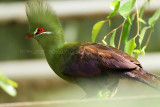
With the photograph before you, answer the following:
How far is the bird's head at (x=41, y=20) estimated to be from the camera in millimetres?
1946

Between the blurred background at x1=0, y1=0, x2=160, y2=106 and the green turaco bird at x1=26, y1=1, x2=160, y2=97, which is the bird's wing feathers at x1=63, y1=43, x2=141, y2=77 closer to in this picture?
the green turaco bird at x1=26, y1=1, x2=160, y2=97

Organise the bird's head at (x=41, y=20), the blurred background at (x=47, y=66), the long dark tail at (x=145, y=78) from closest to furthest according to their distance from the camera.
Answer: the long dark tail at (x=145, y=78), the bird's head at (x=41, y=20), the blurred background at (x=47, y=66)

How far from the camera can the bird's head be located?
6.39ft

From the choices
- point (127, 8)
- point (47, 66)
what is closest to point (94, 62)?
point (127, 8)

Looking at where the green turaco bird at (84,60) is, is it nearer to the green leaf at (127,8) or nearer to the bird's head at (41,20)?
the bird's head at (41,20)

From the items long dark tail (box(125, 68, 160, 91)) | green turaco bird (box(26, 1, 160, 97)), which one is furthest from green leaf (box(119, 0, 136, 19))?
long dark tail (box(125, 68, 160, 91))

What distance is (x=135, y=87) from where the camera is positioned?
12.0ft

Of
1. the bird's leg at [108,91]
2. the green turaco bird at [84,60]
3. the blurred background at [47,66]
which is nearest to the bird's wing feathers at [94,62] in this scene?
the green turaco bird at [84,60]

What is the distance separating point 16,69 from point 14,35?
1.27 metres

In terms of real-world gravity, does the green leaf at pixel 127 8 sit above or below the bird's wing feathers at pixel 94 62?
above

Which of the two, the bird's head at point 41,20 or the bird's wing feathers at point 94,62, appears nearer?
the bird's wing feathers at point 94,62

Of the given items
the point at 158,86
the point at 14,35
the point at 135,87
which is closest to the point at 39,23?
the point at 158,86

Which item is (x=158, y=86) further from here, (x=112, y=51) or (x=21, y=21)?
(x=21, y=21)

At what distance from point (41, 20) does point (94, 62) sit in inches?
13.8
